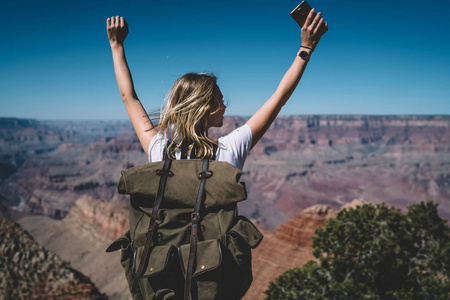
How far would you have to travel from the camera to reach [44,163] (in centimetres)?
16225

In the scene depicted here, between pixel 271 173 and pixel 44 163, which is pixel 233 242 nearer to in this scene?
pixel 271 173

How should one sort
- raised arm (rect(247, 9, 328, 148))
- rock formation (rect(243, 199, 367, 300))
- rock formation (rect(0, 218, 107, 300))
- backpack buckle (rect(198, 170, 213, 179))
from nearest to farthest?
backpack buckle (rect(198, 170, 213, 179)), raised arm (rect(247, 9, 328, 148)), rock formation (rect(0, 218, 107, 300)), rock formation (rect(243, 199, 367, 300))

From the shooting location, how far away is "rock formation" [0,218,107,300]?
1761 centimetres

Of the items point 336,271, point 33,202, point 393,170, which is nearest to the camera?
point 336,271

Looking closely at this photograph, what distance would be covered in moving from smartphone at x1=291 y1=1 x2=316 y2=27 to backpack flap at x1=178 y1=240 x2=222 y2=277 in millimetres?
1575

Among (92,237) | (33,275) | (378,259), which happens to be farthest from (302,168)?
(378,259)

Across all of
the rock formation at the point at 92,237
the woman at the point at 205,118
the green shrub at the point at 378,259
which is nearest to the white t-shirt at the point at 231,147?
the woman at the point at 205,118

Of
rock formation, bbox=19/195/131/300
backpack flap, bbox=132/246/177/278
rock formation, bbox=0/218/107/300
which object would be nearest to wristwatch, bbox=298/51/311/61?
backpack flap, bbox=132/246/177/278

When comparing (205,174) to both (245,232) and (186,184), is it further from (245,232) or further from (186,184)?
(245,232)

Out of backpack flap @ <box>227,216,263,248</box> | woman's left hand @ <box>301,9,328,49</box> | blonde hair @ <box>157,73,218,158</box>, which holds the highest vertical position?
woman's left hand @ <box>301,9,328,49</box>

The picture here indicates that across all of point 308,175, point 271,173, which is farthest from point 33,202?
point 308,175

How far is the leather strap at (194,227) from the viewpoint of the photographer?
1408mm

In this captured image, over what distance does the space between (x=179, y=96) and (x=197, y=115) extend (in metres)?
0.21

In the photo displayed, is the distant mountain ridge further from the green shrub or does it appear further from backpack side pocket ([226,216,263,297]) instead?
backpack side pocket ([226,216,263,297])
